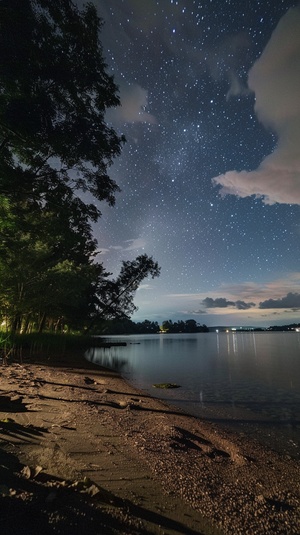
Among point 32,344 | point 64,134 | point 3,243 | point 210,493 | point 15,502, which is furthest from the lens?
point 32,344

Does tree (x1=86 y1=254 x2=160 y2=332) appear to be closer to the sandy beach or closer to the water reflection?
the water reflection

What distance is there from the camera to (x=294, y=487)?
5.50 m

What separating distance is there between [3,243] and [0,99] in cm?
736

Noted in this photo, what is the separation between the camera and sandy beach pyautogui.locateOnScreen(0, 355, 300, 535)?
3400 mm

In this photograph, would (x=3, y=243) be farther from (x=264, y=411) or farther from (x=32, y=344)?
(x=32, y=344)

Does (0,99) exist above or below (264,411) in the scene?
above

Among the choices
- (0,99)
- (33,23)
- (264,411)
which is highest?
(33,23)

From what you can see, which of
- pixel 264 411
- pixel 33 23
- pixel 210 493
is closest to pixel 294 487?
pixel 210 493

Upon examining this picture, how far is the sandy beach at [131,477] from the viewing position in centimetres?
340

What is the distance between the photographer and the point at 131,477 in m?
4.71

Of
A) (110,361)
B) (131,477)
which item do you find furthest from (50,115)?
(110,361)

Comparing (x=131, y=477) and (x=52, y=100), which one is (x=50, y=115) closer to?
(x=52, y=100)

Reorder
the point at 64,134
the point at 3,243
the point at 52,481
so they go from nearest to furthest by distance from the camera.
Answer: the point at 52,481 → the point at 64,134 → the point at 3,243

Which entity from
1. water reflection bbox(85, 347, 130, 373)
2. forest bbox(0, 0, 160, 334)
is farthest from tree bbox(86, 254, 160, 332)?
forest bbox(0, 0, 160, 334)
